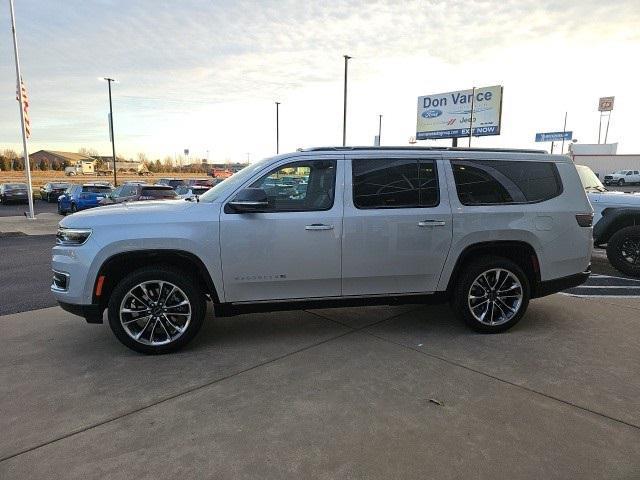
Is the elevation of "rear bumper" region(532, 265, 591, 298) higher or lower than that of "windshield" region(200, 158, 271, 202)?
lower

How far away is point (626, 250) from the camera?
7648 mm

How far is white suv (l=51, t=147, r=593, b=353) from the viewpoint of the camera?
160 inches

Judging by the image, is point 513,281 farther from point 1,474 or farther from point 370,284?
point 1,474

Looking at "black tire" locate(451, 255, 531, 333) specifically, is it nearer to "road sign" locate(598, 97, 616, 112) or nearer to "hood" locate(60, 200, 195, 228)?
"hood" locate(60, 200, 195, 228)

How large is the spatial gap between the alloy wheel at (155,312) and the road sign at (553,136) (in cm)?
7956

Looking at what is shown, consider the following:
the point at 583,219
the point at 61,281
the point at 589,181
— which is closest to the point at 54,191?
the point at 61,281

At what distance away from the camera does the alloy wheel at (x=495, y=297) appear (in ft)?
15.4

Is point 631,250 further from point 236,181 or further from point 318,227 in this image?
point 236,181

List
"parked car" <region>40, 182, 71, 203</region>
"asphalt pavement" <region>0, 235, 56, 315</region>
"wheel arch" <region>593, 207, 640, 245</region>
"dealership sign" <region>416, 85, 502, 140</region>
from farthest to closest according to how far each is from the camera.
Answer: "dealership sign" <region>416, 85, 502, 140</region>
"parked car" <region>40, 182, 71, 203</region>
"wheel arch" <region>593, 207, 640, 245</region>
"asphalt pavement" <region>0, 235, 56, 315</region>

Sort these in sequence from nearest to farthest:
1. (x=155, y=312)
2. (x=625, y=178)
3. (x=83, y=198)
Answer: (x=155, y=312), (x=83, y=198), (x=625, y=178)

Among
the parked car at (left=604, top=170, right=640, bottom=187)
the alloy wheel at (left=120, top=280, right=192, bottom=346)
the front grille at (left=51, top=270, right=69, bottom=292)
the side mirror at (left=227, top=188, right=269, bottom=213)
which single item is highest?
the parked car at (left=604, top=170, right=640, bottom=187)

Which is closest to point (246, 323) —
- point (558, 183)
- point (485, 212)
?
point (485, 212)

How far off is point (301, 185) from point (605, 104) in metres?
94.1

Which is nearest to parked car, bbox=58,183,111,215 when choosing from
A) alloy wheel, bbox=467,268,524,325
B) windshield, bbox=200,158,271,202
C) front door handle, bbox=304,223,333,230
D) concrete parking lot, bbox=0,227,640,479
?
concrete parking lot, bbox=0,227,640,479
